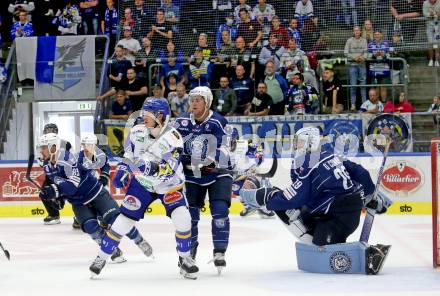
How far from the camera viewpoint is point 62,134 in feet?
50.8

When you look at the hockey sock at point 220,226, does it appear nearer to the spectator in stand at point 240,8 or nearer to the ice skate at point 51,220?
the ice skate at point 51,220

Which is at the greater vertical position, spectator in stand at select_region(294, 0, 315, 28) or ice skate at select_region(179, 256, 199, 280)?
spectator in stand at select_region(294, 0, 315, 28)

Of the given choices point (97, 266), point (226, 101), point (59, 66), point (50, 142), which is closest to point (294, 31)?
point (226, 101)

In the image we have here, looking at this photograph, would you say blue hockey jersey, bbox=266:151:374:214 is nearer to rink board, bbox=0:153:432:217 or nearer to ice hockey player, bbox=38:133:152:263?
ice hockey player, bbox=38:133:152:263

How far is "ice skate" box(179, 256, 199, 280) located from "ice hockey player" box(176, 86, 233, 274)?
1.24 ft

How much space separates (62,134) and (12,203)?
2339 mm

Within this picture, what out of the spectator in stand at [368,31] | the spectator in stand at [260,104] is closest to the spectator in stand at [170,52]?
the spectator in stand at [260,104]

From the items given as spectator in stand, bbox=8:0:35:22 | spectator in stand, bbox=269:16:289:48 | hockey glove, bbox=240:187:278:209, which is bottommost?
hockey glove, bbox=240:187:278:209

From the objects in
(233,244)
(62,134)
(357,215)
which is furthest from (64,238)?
(62,134)

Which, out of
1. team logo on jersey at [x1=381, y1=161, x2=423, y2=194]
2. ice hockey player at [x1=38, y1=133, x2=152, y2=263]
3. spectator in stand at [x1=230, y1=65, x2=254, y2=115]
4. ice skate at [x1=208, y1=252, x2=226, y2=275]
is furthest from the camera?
spectator in stand at [x1=230, y1=65, x2=254, y2=115]

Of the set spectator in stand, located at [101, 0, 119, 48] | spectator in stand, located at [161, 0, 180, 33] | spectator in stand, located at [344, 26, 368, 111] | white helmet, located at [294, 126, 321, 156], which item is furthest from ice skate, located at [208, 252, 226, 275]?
spectator in stand, located at [101, 0, 119, 48]

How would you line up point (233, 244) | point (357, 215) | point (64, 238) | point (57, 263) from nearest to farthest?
point (357, 215) → point (57, 263) → point (233, 244) → point (64, 238)

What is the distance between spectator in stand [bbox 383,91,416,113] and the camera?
13218 mm

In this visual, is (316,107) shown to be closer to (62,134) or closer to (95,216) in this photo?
(62,134)
